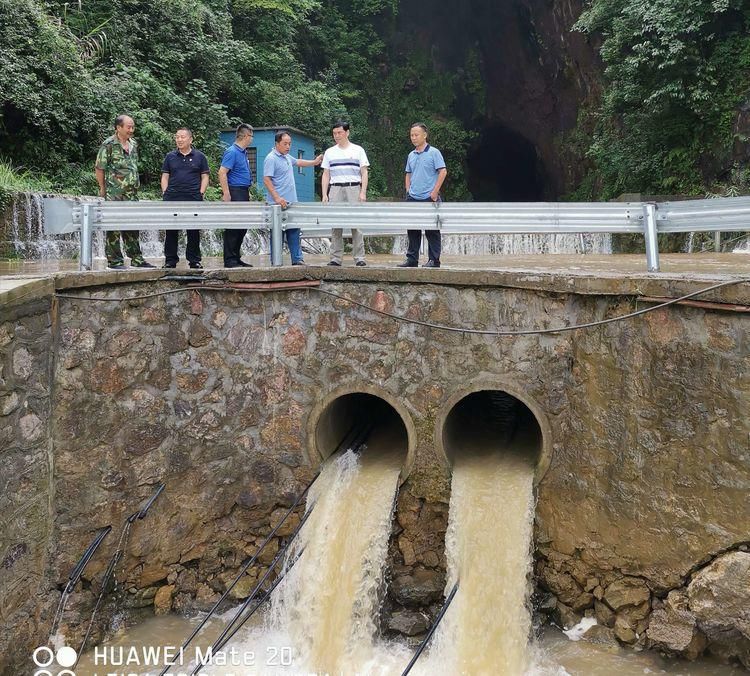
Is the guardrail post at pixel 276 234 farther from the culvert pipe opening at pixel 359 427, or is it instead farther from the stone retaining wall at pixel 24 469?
the stone retaining wall at pixel 24 469

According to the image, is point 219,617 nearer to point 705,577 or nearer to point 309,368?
point 309,368

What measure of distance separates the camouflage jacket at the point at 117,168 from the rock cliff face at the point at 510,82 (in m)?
17.0

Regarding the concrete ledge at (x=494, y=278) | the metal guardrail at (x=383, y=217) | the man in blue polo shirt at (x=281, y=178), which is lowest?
the concrete ledge at (x=494, y=278)

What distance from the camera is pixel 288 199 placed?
22.0 feet

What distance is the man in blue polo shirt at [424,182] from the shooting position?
20.7 ft

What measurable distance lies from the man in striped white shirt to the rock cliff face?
1574 cm

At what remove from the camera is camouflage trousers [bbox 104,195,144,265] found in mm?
6125

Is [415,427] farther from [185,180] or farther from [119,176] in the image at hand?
[119,176]

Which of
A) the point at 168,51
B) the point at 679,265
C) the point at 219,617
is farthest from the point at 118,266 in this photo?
the point at 168,51

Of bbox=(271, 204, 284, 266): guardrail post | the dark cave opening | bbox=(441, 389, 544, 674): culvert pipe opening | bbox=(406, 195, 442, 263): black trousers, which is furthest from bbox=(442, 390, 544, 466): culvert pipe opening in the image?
the dark cave opening

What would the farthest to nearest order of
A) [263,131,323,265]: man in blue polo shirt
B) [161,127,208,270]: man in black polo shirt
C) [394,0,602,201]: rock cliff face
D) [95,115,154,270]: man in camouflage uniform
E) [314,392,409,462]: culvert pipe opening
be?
[394,0,602,201]: rock cliff face, [314,392,409,462]: culvert pipe opening, [263,131,323,265]: man in blue polo shirt, [161,127,208,270]: man in black polo shirt, [95,115,154,270]: man in camouflage uniform

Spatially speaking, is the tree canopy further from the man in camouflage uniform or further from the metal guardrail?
the metal guardrail

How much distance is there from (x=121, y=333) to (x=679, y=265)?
5526mm

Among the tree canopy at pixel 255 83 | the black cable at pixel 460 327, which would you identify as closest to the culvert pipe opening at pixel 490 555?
the black cable at pixel 460 327
